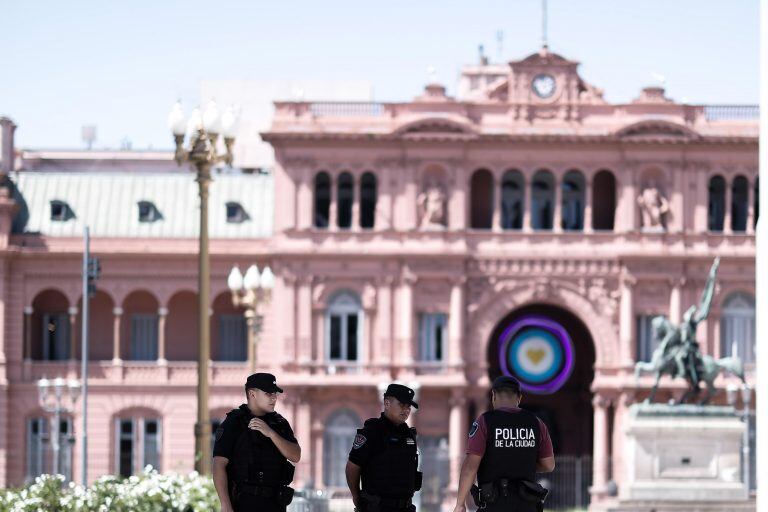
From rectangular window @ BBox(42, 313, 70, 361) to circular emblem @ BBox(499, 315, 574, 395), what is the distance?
17.1m

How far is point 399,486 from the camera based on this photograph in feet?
65.9

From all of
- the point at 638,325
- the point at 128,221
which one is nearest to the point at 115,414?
the point at 128,221

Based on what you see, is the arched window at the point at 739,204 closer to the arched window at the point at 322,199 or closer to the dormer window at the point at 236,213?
the arched window at the point at 322,199

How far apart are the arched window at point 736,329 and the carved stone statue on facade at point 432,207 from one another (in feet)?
36.1

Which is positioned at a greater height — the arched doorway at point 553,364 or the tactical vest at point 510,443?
the tactical vest at point 510,443

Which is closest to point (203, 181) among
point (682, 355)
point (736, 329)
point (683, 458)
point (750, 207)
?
point (683, 458)

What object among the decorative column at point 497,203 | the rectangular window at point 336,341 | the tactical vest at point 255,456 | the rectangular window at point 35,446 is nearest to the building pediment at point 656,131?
the decorative column at point 497,203

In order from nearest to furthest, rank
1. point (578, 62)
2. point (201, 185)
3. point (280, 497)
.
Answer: point (280, 497) → point (201, 185) → point (578, 62)

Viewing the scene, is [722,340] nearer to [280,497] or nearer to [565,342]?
[565,342]

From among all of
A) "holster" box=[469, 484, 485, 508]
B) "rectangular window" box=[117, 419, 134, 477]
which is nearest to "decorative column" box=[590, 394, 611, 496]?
"rectangular window" box=[117, 419, 134, 477]

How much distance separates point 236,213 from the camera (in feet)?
252

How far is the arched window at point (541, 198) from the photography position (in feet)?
242

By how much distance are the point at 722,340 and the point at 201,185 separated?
41481mm

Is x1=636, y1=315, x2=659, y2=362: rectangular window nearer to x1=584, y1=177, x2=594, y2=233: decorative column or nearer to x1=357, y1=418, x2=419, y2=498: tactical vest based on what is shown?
x1=584, y1=177, x2=594, y2=233: decorative column
